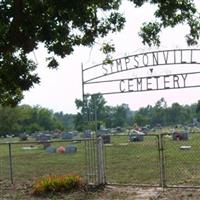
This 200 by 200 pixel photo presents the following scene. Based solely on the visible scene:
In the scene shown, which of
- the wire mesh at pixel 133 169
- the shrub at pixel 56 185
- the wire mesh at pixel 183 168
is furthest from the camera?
the wire mesh at pixel 133 169

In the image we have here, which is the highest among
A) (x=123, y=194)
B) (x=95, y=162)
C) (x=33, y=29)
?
(x=33, y=29)

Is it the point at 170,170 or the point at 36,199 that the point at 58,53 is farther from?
the point at 170,170

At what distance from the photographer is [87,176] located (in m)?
15.8

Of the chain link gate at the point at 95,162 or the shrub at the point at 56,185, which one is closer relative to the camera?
the shrub at the point at 56,185

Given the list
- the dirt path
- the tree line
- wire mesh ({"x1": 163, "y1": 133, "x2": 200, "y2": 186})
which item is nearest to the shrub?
the dirt path

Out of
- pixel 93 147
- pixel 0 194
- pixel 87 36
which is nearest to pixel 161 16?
pixel 87 36

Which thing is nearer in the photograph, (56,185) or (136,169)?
(56,185)

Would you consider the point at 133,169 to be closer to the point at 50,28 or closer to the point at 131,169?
the point at 131,169

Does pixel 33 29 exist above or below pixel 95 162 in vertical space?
above

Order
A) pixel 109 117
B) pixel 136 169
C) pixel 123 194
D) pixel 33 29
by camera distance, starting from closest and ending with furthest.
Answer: pixel 33 29
pixel 123 194
pixel 136 169
pixel 109 117

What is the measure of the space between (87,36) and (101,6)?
66 centimetres

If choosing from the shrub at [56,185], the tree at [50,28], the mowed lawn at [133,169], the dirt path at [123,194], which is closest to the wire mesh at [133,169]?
the mowed lawn at [133,169]

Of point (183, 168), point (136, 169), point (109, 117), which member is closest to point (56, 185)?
point (136, 169)

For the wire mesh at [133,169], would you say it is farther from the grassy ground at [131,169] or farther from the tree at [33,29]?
the tree at [33,29]
